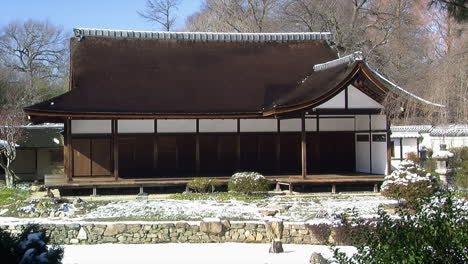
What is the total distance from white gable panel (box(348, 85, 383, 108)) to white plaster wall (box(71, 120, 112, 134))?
8504mm

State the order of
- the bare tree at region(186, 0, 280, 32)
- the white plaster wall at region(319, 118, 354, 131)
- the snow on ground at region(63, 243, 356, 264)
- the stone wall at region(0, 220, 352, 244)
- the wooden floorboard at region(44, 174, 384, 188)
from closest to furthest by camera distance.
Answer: the snow on ground at region(63, 243, 356, 264) → the stone wall at region(0, 220, 352, 244) → the wooden floorboard at region(44, 174, 384, 188) → the white plaster wall at region(319, 118, 354, 131) → the bare tree at region(186, 0, 280, 32)

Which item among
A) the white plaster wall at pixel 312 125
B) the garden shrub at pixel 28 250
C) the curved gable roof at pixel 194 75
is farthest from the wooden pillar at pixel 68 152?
the garden shrub at pixel 28 250

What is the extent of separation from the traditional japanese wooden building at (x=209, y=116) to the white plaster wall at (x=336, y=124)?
0.13 feet

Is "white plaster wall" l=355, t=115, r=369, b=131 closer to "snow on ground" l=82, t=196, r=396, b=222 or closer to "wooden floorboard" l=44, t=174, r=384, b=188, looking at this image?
"wooden floorboard" l=44, t=174, r=384, b=188

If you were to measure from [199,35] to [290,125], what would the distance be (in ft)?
20.3

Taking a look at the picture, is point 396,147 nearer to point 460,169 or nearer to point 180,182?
point 460,169

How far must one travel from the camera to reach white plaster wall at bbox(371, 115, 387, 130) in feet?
62.2

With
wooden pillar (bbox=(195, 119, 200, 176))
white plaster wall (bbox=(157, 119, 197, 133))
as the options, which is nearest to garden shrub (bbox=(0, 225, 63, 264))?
wooden pillar (bbox=(195, 119, 200, 176))

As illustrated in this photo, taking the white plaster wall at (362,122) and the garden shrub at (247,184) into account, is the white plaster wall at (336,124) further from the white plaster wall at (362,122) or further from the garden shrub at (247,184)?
the garden shrub at (247,184)

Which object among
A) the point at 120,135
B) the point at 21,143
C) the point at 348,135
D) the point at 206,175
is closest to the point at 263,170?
the point at 206,175

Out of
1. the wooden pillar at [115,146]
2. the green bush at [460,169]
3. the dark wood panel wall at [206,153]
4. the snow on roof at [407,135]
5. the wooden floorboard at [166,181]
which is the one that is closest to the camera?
the wooden floorboard at [166,181]

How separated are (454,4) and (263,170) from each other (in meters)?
13.3

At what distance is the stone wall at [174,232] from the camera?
12430mm

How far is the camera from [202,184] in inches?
685
